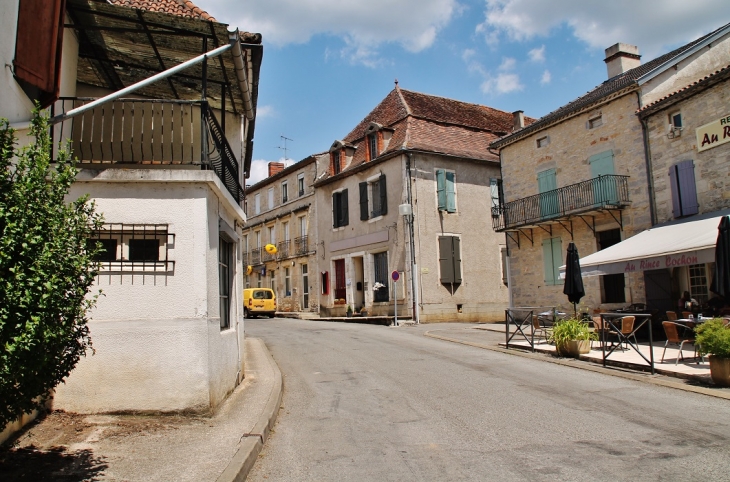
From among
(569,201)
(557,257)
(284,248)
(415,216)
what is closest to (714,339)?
(569,201)

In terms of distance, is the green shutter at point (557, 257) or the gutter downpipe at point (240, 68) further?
the green shutter at point (557, 257)

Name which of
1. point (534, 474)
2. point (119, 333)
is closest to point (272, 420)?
point (119, 333)

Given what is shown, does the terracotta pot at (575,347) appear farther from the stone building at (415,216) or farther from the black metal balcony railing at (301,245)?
the black metal balcony railing at (301,245)

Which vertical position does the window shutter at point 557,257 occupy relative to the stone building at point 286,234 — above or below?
below

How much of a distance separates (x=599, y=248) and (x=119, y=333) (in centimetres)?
1597

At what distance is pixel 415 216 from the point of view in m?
25.0

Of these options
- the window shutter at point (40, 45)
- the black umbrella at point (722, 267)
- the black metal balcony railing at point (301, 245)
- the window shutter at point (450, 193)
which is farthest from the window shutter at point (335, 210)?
the window shutter at point (40, 45)

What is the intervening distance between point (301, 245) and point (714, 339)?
1022 inches

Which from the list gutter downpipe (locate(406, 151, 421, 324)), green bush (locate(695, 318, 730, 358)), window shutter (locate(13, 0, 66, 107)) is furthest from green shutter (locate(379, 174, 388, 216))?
window shutter (locate(13, 0, 66, 107))

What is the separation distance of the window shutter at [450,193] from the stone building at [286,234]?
831cm

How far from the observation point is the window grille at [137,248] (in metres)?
6.64

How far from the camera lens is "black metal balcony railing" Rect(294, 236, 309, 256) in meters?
32.3

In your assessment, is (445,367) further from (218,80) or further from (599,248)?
(599,248)

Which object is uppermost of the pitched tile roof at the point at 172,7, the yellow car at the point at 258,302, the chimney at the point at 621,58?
the chimney at the point at 621,58
